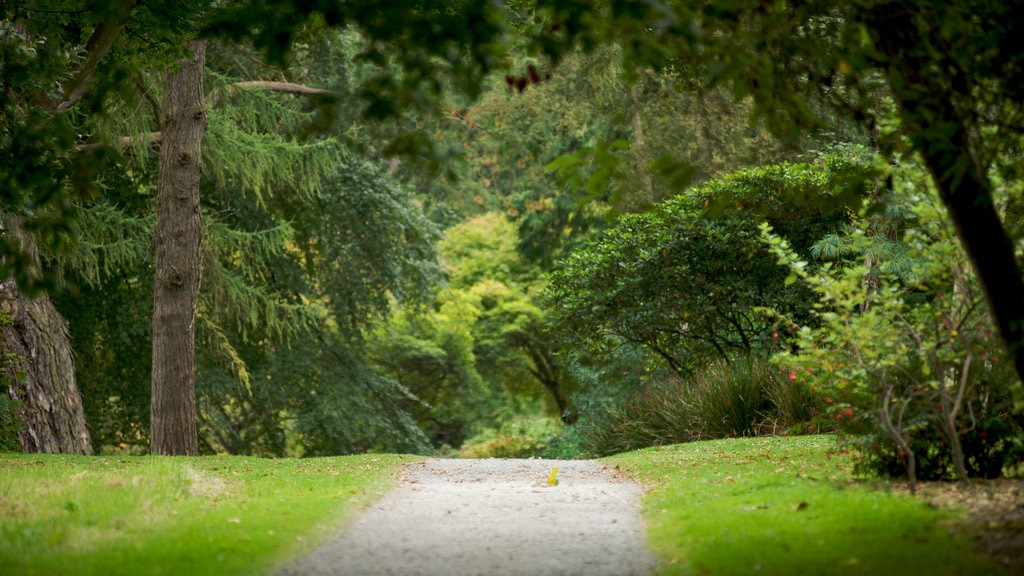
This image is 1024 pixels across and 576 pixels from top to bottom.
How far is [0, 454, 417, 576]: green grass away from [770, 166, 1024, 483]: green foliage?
4.21 m

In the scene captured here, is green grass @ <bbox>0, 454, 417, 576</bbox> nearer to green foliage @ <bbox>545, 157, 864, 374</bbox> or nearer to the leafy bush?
green foliage @ <bbox>545, 157, 864, 374</bbox>

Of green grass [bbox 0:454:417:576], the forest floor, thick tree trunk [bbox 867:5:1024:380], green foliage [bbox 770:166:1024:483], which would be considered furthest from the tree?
green grass [bbox 0:454:417:576]

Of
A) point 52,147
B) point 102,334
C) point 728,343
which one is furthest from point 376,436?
point 52,147

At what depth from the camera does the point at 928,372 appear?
732 cm

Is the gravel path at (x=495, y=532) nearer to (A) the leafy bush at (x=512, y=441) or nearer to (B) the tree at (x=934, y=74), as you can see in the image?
(B) the tree at (x=934, y=74)

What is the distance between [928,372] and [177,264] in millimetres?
9890

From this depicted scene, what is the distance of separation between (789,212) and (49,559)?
43.7 feet

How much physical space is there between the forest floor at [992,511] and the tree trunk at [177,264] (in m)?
9.63

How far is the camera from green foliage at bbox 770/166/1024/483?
7383 millimetres

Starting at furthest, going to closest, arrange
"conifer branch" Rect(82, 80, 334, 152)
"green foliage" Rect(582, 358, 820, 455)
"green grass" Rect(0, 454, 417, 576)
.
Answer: "conifer branch" Rect(82, 80, 334, 152)
"green foliage" Rect(582, 358, 820, 455)
"green grass" Rect(0, 454, 417, 576)

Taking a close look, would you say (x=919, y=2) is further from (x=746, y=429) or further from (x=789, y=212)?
(x=789, y=212)

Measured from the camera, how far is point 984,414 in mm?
7680

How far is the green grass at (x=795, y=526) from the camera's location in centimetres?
536

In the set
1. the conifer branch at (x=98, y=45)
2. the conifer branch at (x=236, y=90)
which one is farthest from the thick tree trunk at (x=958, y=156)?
the conifer branch at (x=236, y=90)
